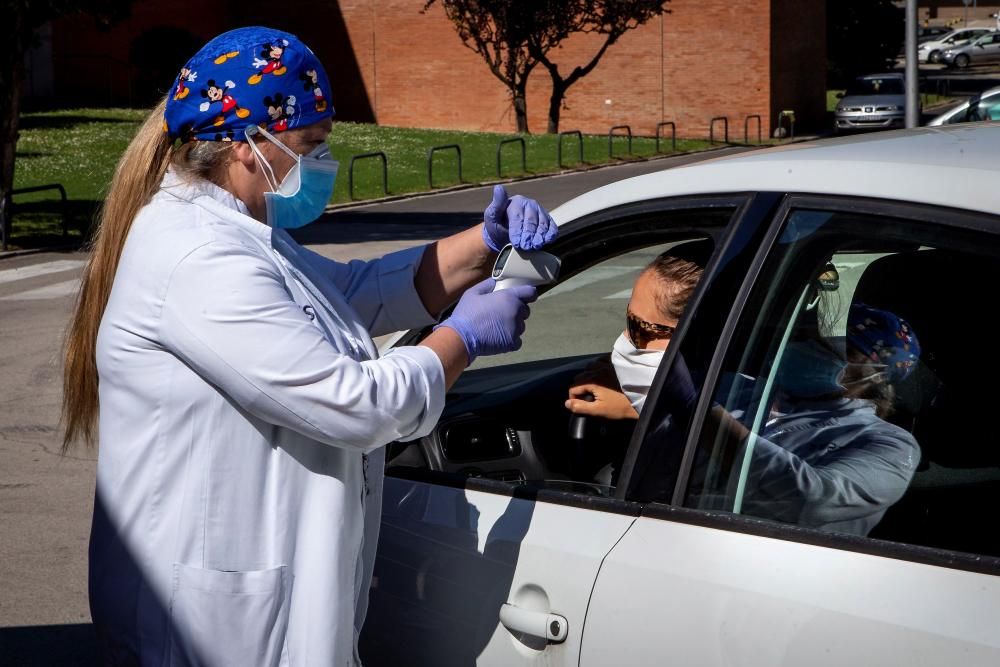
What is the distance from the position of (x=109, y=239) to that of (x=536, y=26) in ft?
114

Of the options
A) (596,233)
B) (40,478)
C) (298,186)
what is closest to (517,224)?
(596,233)

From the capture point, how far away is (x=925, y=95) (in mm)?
44312

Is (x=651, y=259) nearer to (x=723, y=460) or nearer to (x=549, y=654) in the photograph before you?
(x=723, y=460)

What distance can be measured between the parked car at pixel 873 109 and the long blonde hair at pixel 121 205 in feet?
108

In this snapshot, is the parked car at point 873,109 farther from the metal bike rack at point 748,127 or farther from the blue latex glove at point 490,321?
the blue latex glove at point 490,321

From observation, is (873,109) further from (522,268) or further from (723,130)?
(522,268)

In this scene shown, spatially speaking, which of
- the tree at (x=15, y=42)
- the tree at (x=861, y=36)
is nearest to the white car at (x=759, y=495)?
the tree at (x=15, y=42)

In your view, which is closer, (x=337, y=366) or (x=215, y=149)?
(x=337, y=366)

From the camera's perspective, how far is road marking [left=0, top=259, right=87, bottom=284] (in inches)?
575

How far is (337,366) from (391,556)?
0.70 m

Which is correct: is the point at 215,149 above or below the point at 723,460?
above

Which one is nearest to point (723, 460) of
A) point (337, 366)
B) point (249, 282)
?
point (337, 366)

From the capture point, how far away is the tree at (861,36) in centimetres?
5197

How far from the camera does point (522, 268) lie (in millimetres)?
2475
